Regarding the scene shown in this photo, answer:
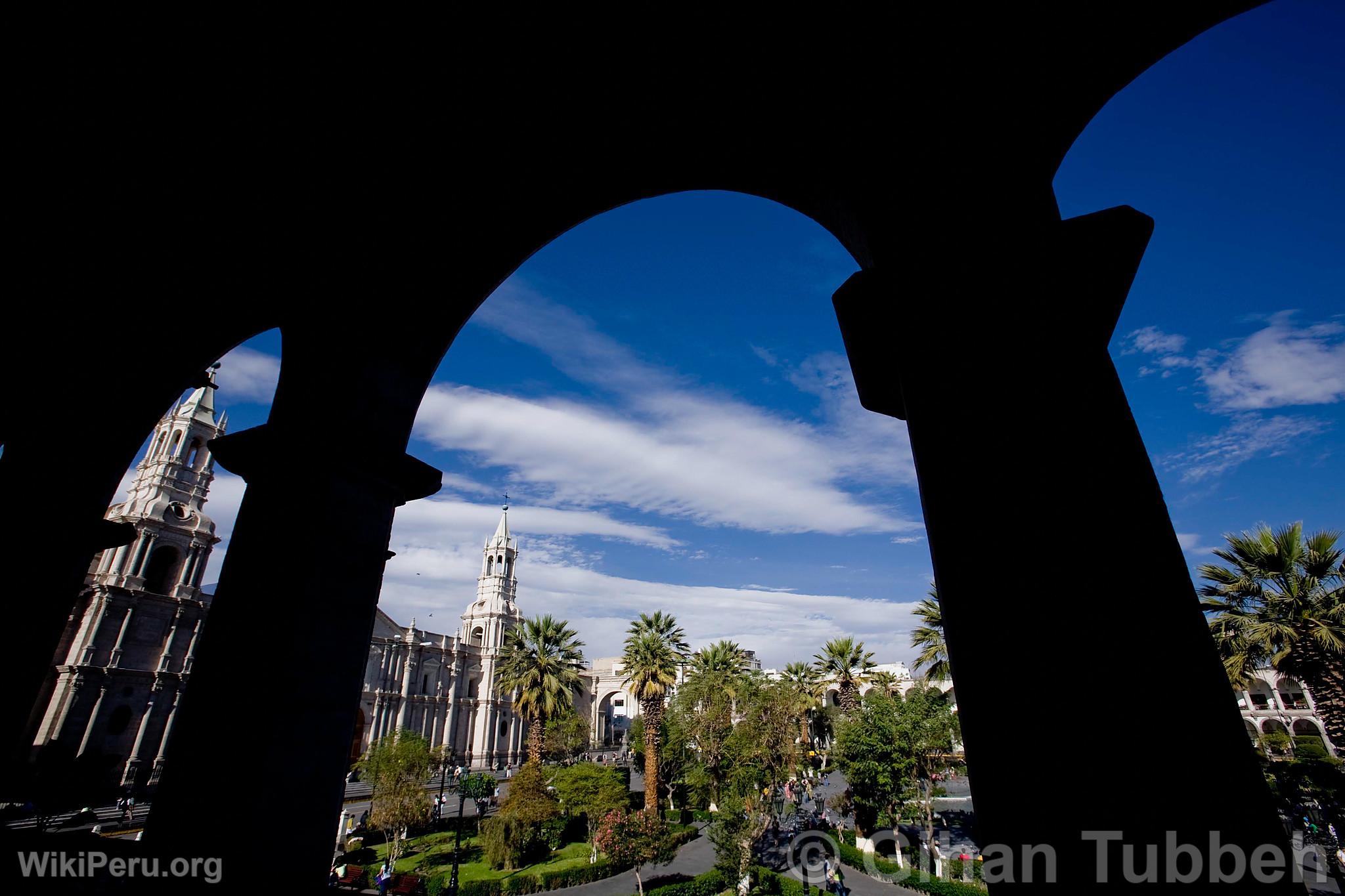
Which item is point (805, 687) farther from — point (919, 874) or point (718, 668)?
point (919, 874)

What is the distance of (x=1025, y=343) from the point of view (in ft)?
7.54

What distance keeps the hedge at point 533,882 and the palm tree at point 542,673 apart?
7.67m

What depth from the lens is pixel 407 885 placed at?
55.6 ft

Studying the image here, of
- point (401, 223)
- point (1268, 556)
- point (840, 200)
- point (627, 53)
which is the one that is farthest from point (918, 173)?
point (1268, 556)

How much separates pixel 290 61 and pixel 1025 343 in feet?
17.7

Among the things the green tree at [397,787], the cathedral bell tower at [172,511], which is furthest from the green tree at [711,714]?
the cathedral bell tower at [172,511]

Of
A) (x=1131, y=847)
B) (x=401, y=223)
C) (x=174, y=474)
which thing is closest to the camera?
(x=1131, y=847)

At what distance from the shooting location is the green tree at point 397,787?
21672 millimetres

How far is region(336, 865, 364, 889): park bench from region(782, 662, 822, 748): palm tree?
18092 millimetres

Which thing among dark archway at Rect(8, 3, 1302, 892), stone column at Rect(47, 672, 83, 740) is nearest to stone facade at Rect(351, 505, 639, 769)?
stone column at Rect(47, 672, 83, 740)

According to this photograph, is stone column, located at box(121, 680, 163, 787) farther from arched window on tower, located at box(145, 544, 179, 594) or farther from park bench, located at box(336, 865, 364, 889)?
park bench, located at box(336, 865, 364, 889)

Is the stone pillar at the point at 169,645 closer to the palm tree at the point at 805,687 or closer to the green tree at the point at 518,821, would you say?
the green tree at the point at 518,821

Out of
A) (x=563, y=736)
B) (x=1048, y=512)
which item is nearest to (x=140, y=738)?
(x=563, y=736)

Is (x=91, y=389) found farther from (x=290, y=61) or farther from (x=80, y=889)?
(x=80, y=889)
